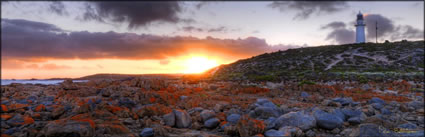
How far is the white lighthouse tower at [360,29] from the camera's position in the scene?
239 ft

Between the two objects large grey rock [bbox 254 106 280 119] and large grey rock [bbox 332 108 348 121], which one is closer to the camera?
large grey rock [bbox 332 108 348 121]

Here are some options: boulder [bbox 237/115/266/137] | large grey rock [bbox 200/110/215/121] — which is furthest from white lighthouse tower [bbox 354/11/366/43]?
boulder [bbox 237/115/266/137]

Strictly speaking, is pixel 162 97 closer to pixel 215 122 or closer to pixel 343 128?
pixel 215 122

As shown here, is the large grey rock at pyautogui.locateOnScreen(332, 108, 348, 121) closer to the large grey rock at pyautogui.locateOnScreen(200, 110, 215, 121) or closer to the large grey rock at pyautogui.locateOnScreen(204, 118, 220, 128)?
the large grey rock at pyautogui.locateOnScreen(204, 118, 220, 128)

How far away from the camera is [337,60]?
59.3m

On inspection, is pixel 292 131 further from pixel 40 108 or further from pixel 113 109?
pixel 40 108

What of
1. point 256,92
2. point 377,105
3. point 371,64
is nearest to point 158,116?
point 377,105

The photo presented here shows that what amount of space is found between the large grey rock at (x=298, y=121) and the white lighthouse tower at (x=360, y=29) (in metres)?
77.5

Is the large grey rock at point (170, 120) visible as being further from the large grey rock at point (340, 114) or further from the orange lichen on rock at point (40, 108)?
the large grey rock at point (340, 114)

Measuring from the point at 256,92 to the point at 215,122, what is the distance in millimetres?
11569

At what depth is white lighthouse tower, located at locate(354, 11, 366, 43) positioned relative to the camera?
72875mm

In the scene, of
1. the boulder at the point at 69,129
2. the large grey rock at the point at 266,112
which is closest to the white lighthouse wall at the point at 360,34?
the large grey rock at the point at 266,112

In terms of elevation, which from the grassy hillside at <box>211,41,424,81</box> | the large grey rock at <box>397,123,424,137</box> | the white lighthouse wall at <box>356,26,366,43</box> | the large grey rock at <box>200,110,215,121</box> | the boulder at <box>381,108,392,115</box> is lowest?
the large grey rock at <box>397,123,424,137</box>

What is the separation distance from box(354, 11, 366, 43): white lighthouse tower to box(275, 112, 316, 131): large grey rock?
77.5m
